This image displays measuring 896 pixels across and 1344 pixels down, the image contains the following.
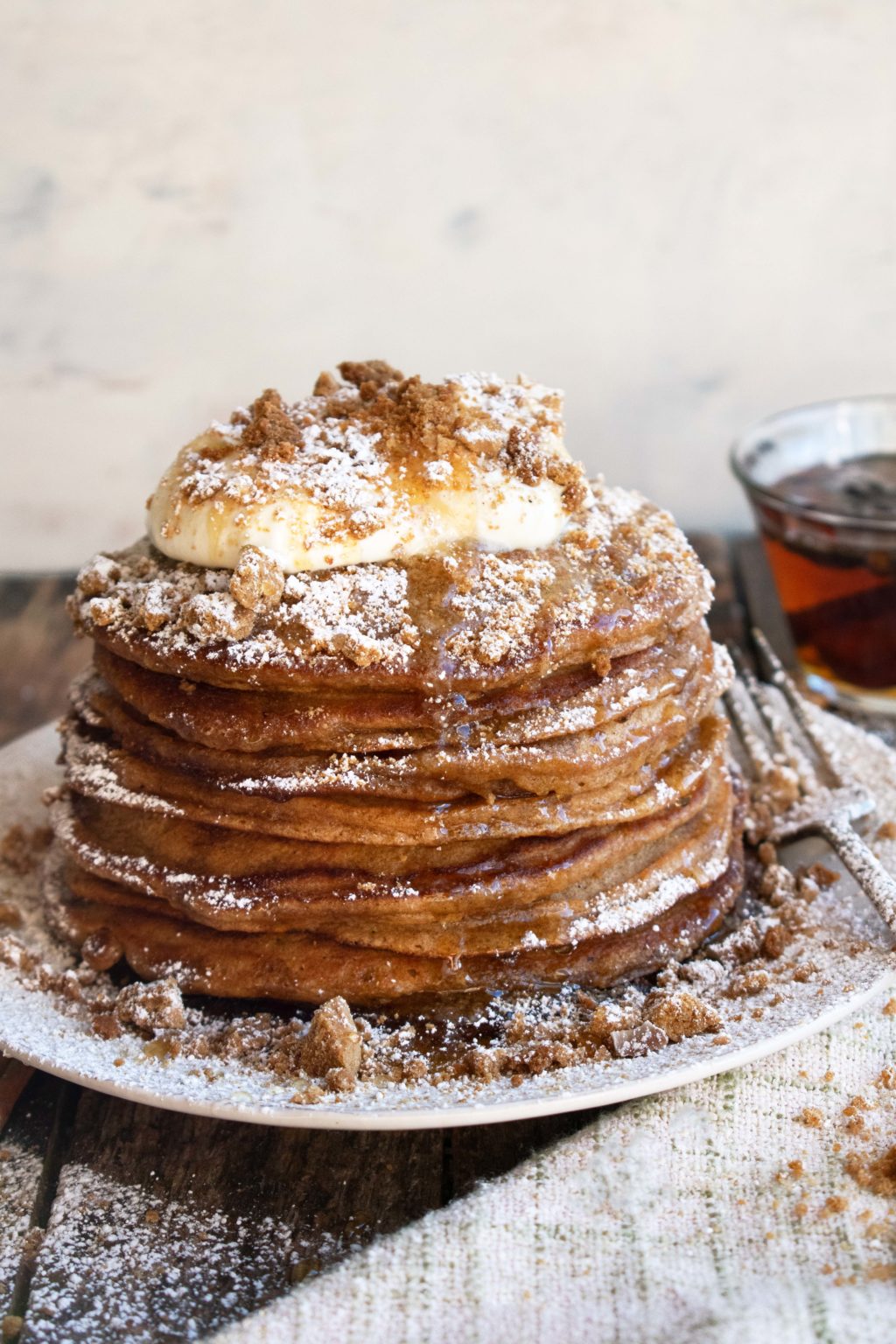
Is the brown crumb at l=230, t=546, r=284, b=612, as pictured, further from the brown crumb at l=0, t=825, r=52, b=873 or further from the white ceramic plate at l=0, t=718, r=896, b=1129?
the brown crumb at l=0, t=825, r=52, b=873

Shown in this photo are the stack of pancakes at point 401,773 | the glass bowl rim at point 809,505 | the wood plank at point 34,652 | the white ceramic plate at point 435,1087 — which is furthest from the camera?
the wood plank at point 34,652

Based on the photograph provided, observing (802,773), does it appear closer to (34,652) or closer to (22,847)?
(22,847)

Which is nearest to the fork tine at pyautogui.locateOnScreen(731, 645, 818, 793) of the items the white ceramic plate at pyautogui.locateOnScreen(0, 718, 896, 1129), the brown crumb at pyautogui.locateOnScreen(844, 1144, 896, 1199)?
the white ceramic plate at pyautogui.locateOnScreen(0, 718, 896, 1129)

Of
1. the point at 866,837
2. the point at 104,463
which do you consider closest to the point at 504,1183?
the point at 866,837

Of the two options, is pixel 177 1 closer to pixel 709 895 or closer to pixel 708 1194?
pixel 709 895

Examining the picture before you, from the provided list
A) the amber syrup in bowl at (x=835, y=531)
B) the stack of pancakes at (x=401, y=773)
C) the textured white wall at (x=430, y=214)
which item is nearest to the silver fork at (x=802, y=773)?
the stack of pancakes at (x=401, y=773)

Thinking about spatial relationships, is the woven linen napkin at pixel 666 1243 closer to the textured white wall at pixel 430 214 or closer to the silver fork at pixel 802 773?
the silver fork at pixel 802 773
